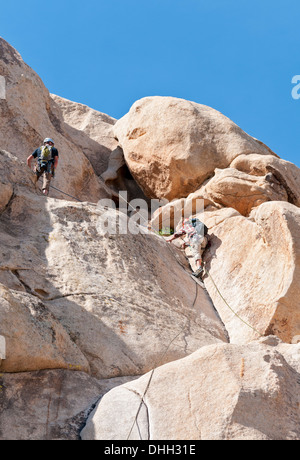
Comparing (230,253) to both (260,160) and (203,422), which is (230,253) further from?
(203,422)

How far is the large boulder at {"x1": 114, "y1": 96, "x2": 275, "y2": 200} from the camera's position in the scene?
18016 mm

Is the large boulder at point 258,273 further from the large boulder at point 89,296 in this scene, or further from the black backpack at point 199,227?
the large boulder at point 89,296

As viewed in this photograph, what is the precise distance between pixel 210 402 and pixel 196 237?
26.8 ft

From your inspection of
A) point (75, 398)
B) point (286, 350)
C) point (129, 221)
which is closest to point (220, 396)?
point (75, 398)

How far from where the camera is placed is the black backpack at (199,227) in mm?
14630

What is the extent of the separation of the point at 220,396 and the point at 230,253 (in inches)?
307

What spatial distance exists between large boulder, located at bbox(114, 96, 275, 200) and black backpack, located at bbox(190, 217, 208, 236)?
3.28 meters

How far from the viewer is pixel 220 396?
6574 mm

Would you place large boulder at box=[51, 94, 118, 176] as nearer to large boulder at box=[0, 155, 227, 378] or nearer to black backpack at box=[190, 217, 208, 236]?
black backpack at box=[190, 217, 208, 236]

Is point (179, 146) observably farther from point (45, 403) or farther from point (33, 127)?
point (45, 403)

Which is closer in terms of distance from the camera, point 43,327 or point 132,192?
point 43,327

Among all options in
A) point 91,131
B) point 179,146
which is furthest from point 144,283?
point 91,131

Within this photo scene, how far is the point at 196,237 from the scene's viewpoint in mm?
14547

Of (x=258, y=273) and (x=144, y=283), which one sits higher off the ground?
(x=258, y=273)
